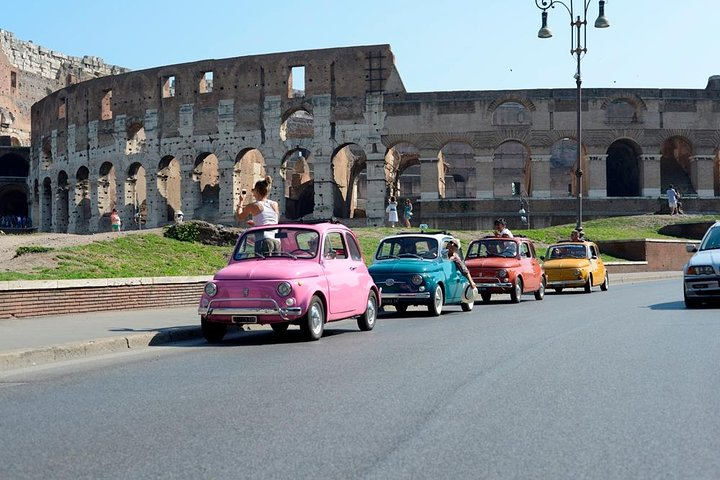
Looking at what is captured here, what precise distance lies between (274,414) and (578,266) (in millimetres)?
20227

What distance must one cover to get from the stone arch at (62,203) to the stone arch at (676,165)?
121ft

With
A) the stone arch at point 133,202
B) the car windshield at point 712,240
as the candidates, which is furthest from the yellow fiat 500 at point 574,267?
the stone arch at point 133,202

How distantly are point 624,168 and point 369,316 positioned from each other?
43.5m

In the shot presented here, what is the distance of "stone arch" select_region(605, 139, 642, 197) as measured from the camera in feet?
167

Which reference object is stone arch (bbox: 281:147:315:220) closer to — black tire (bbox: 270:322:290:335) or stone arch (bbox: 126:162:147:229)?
stone arch (bbox: 126:162:147:229)

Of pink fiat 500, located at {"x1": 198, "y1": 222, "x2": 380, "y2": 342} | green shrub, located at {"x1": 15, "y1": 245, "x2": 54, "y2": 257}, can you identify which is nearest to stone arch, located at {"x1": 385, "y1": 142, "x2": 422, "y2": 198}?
green shrub, located at {"x1": 15, "y1": 245, "x2": 54, "y2": 257}

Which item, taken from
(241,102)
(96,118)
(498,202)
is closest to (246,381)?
(498,202)

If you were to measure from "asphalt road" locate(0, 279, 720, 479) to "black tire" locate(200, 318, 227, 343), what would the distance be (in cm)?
51

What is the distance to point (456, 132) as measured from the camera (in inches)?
1928

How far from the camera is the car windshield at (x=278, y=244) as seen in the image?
42.5ft

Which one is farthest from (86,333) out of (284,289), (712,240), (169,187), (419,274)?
(169,187)

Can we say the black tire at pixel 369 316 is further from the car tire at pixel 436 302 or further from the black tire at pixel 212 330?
the car tire at pixel 436 302

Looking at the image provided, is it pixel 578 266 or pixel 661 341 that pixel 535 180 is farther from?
pixel 661 341

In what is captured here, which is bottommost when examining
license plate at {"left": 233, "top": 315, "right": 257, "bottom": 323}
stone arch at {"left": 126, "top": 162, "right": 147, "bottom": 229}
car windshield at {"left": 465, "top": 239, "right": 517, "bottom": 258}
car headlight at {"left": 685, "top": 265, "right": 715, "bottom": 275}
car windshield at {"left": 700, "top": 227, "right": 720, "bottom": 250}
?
license plate at {"left": 233, "top": 315, "right": 257, "bottom": 323}
